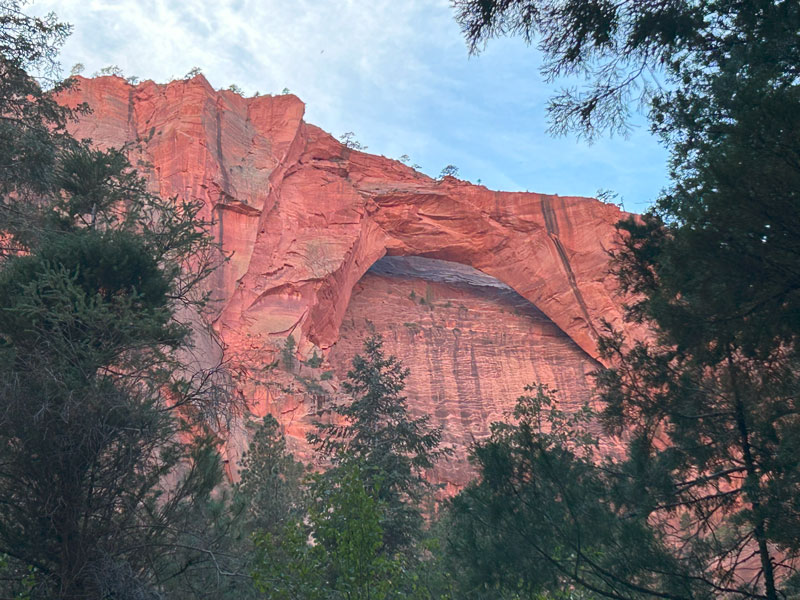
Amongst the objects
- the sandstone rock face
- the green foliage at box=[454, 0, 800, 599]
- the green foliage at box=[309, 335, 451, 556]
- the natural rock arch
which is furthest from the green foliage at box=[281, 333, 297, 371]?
the green foliage at box=[454, 0, 800, 599]

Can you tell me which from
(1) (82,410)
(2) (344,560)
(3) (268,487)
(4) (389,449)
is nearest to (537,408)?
(2) (344,560)

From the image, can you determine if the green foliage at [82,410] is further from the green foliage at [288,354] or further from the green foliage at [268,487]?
the green foliage at [288,354]

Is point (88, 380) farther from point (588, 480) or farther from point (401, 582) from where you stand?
point (588, 480)

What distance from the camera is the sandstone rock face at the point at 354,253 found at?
92.4 ft

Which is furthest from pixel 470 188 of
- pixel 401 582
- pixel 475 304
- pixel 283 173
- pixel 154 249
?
pixel 401 582

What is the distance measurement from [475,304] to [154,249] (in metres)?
30.4

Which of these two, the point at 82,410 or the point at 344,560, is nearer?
the point at 344,560

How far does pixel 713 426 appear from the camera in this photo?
658cm

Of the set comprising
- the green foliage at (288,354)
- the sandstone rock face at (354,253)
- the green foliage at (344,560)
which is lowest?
the green foliage at (344,560)

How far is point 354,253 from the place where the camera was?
32.2m

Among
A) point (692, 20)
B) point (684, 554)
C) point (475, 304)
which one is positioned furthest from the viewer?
Answer: point (475, 304)

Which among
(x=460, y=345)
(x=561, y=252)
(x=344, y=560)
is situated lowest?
(x=344, y=560)

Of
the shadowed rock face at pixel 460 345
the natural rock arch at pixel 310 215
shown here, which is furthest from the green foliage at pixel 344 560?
the shadowed rock face at pixel 460 345

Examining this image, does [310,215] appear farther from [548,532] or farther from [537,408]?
[548,532]
